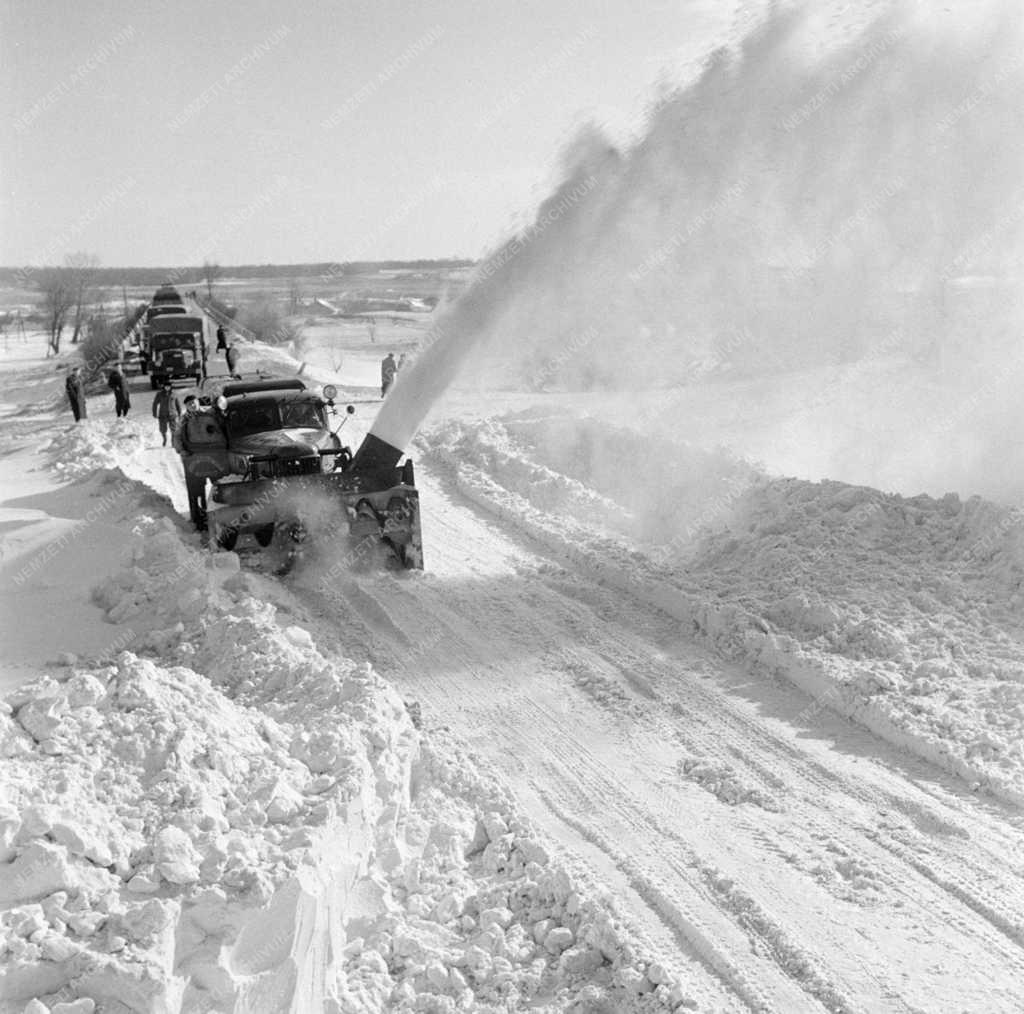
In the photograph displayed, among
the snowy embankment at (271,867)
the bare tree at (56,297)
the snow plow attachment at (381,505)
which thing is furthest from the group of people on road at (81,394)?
the bare tree at (56,297)

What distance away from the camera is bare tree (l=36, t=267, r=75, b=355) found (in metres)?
57.7

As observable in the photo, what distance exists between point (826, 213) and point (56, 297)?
53846 mm

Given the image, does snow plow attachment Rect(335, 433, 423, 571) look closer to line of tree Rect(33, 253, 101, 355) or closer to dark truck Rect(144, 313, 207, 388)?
dark truck Rect(144, 313, 207, 388)

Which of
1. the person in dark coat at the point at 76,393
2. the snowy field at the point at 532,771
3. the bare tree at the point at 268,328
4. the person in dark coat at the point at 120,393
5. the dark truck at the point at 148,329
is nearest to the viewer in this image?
the snowy field at the point at 532,771

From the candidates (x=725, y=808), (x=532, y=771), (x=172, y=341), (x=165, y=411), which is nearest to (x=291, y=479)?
(x=532, y=771)

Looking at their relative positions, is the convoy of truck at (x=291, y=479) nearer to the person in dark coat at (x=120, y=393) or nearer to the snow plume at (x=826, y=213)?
the snow plume at (x=826, y=213)

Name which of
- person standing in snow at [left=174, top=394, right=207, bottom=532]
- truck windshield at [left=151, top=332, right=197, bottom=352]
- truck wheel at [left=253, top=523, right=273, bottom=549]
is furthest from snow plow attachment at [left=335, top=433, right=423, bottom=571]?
truck windshield at [left=151, top=332, right=197, bottom=352]

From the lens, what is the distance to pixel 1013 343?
19.3m

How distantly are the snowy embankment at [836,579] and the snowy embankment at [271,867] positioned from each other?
10.8 feet

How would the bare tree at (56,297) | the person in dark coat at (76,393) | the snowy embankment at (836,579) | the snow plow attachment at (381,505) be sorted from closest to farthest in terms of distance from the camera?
the snowy embankment at (836,579), the snow plow attachment at (381,505), the person in dark coat at (76,393), the bare tree at (56,297)

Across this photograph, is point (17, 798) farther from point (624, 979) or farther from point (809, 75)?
point (809, 75)

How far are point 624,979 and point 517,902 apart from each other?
876 millimetres

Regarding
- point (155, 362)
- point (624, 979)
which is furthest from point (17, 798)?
point (155, 362)

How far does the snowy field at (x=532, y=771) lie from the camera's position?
4863mm
